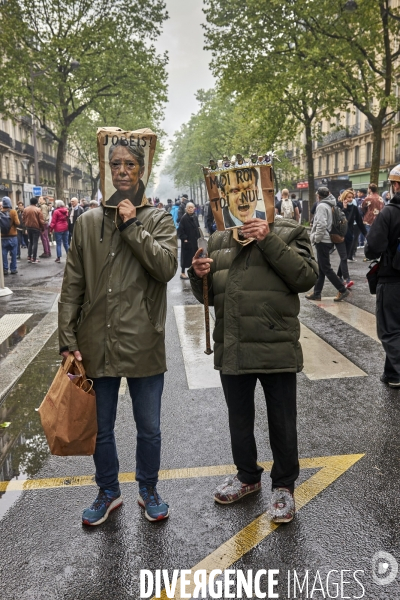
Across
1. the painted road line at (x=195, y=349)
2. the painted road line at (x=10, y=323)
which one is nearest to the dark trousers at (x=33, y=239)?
the painted road line at (x=10, y=323)

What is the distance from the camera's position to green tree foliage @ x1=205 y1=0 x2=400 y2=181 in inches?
758

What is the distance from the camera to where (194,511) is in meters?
3.33

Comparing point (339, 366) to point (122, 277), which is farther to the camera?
point (339, 366)

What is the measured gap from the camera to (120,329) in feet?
9.93

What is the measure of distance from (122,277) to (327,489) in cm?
183

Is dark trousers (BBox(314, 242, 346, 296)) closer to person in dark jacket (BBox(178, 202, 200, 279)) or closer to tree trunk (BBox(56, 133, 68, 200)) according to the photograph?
person in dark jacket (BBox(178, 202, 200, 279))

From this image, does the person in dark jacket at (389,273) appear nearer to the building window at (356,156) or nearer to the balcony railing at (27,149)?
the building window at (356,156)

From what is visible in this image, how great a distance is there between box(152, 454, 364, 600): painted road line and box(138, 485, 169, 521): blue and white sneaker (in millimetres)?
417

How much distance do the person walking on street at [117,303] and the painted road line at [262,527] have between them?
0.46 meters

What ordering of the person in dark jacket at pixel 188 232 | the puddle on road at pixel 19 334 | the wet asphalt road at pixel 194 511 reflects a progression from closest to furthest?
the wet asphalt road at pixel 194 511 → the puddle on road at pixel 19 334 → the person in dark jacket at pixel 188 232

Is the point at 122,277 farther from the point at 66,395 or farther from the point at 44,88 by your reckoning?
the point at 44,88

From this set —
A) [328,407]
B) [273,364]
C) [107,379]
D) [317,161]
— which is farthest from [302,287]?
[317,161]

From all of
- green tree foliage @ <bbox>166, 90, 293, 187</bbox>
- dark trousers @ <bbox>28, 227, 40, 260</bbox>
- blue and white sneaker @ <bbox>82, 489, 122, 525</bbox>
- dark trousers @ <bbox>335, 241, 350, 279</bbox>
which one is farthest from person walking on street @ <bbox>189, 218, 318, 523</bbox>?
green tree foliage @ <bbox>166, 90, 293, 187</bbox>

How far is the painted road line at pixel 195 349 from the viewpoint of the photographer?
5.87 meters
